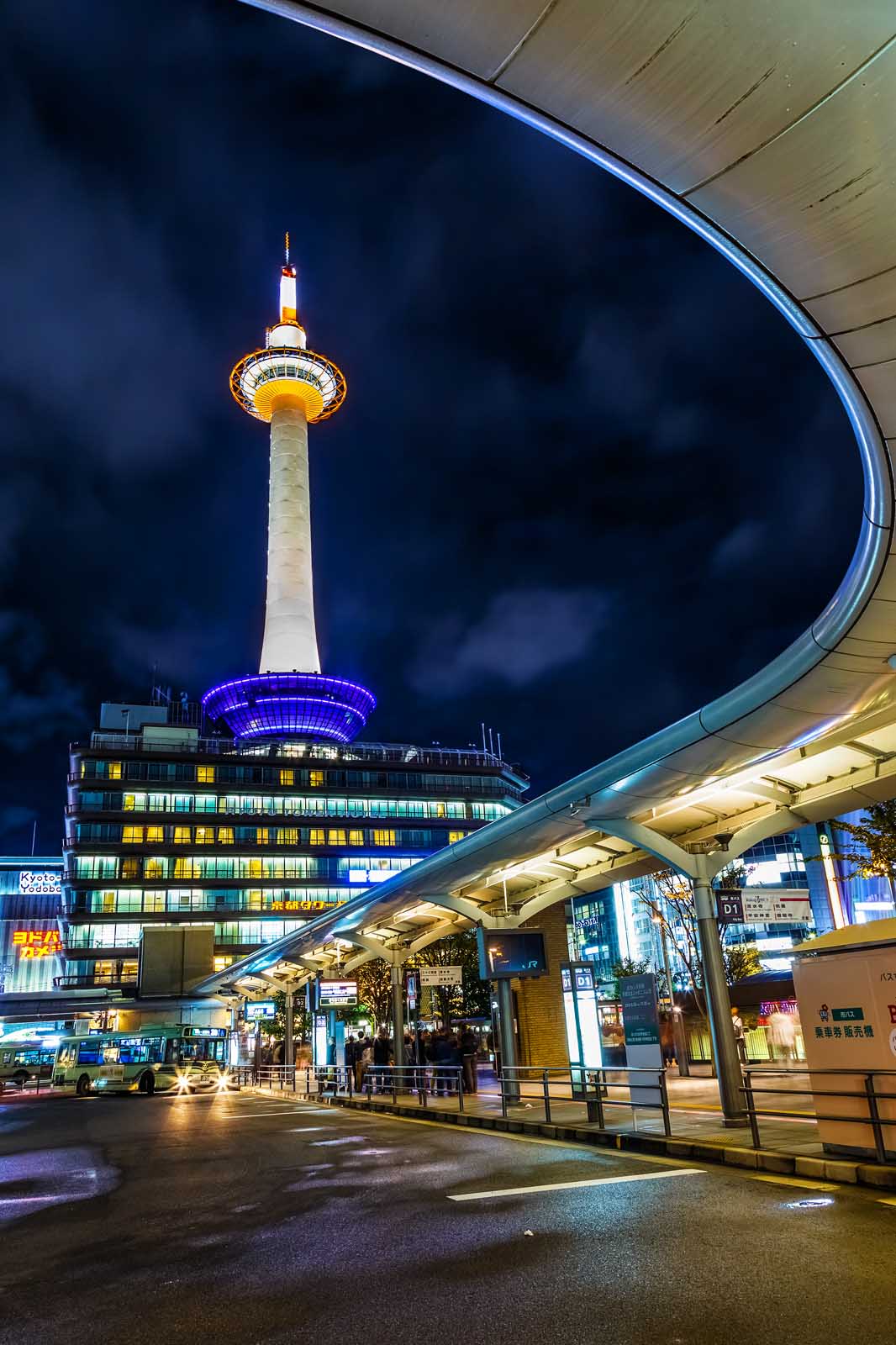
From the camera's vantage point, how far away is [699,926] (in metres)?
14.9

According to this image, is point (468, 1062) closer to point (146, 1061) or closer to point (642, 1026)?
point (642, 1026)

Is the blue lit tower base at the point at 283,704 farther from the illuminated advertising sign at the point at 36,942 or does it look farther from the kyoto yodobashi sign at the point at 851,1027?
the kyoto yodobashi sign at the point at 851,1027

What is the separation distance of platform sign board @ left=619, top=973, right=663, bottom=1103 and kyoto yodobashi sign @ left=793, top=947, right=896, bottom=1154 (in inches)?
162

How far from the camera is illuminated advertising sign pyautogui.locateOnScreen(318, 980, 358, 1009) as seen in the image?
32.2 metres

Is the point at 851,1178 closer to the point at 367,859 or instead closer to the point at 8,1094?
the point at 8,1094

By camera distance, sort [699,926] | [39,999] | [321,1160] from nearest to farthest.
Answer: [321,1160] < [699,926] < [39,999]

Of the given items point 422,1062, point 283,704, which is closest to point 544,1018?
point 422,1062

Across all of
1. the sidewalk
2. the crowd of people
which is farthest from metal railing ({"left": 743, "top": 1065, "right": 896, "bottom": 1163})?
the crowd of people

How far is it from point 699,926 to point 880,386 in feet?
38.7

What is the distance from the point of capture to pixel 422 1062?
27906 mm

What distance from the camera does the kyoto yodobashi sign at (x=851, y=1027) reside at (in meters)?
9.78

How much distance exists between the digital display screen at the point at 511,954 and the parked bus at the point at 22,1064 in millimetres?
38530

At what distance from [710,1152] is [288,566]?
4087 inches

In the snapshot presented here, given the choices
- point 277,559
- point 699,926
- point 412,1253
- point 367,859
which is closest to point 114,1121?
point 699,926
